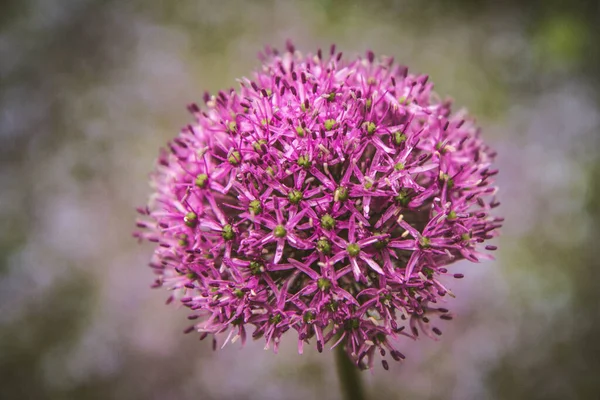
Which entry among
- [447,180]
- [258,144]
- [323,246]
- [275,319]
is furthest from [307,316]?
[447,180]

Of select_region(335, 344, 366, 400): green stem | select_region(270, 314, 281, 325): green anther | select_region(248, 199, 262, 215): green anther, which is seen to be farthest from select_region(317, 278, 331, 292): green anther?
select_region(335, 344, 366, 400): green stem

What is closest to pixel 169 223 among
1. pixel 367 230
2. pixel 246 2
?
pixel 367 230

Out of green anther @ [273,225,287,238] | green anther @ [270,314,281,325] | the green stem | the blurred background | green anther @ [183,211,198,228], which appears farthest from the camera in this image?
the blurred background

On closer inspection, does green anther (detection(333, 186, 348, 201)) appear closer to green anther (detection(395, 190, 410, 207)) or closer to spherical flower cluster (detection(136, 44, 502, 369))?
spherical flower cluster (detection(136, 44, 502, 369))

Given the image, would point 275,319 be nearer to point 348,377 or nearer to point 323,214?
point 323,214

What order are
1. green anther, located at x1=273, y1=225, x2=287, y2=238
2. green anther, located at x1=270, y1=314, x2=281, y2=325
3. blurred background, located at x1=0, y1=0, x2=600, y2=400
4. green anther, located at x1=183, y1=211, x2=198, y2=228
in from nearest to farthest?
green anther, located at x1=273, y1=225, x2=287, y2=238 → green anther, located at x1=270, y1=314, x2=281, y2=325 → green anther, located at x1=183, y1=211, x2=198, y2=228 → blurred background, located at x1=0, y1=0, x2=600, y2=400

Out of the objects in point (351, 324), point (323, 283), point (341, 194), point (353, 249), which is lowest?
point (351, 324)
